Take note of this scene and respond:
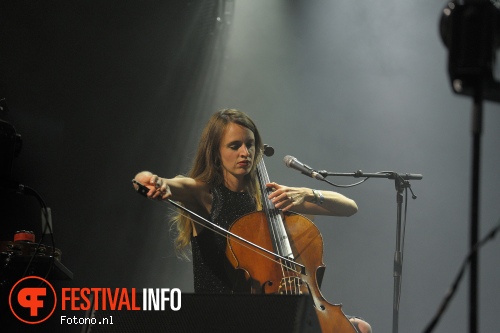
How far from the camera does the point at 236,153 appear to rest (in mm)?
3199

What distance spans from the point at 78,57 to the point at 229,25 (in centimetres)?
111

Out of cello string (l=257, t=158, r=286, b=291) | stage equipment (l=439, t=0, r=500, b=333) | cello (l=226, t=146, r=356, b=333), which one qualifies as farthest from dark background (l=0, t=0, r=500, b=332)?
stage equipment (l=439, t=0, r=500, b=333)

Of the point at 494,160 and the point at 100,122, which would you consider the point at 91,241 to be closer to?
the point at 100,122

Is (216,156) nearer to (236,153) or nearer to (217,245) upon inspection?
(236,153)

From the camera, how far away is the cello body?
267 cm

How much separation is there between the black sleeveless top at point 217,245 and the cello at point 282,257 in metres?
0.14

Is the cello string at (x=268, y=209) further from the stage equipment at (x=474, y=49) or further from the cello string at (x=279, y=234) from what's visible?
the stage equipment at (x=474, y=49)

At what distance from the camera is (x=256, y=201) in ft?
10.6

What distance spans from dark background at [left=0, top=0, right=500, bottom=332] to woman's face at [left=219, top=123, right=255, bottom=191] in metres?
1.23

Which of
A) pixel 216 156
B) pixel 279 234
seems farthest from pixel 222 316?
pixel 216 156

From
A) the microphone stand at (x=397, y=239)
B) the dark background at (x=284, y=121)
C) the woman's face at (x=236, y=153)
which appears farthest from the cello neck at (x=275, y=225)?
the dark background at (x=284, y=121)

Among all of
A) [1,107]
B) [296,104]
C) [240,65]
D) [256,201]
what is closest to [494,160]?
[296,104]

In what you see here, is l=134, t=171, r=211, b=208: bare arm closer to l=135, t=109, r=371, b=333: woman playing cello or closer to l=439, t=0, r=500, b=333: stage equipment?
l=135, t=109, r=371, b=333: woman playing cello

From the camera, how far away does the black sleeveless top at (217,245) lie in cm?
303
